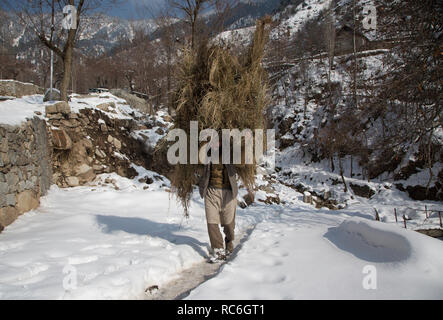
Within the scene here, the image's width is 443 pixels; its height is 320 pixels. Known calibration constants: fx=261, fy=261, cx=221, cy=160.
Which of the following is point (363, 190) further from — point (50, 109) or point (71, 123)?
point (50, 109)

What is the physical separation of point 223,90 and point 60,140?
6.46m

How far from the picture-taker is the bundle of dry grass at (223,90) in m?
3.62

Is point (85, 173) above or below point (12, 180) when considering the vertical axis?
below

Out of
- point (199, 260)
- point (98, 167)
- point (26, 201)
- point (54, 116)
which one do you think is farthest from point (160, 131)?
point (199, 260)

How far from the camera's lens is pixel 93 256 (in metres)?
3.43

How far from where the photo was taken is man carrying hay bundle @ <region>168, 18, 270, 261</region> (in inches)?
143

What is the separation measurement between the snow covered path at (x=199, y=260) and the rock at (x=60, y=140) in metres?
3.14

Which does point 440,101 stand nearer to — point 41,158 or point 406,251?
point 406,251

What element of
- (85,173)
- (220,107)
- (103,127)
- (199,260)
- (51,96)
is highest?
(51,96)

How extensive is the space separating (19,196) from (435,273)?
256 inches

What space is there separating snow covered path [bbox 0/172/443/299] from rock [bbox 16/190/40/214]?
0.65 ft

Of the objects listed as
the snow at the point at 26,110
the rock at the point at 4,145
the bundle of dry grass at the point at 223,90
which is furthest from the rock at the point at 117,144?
the bundle of dry grass at the point at 223,90

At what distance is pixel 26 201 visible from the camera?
17.5ft
